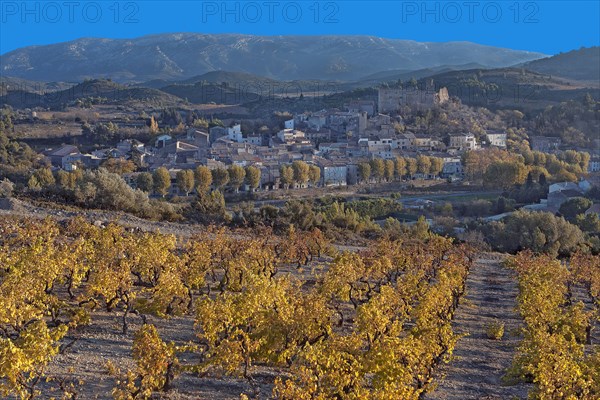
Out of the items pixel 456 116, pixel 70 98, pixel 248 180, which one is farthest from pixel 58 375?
pixel 70 98

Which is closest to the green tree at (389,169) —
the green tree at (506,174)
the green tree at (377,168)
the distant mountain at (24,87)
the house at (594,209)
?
the green tree at (377,168)

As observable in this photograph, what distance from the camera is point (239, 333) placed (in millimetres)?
9820

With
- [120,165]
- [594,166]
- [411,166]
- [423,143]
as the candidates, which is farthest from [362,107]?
[120,165]

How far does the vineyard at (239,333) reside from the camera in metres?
8.59

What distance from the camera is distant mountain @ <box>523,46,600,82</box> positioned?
16938cm

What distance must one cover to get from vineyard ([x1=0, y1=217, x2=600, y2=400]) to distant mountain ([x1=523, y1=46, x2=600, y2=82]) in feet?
531

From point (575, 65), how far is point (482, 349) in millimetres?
191193

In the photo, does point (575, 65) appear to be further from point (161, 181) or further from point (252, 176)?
point (161, 181)

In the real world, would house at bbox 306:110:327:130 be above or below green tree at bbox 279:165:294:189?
above

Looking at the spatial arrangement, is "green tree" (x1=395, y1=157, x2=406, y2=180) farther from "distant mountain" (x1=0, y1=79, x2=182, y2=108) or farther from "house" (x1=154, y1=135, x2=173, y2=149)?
"distant mountain" (x1=0, y1=79, x2=182, y2=108)

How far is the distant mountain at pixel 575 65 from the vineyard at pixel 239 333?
161873mm

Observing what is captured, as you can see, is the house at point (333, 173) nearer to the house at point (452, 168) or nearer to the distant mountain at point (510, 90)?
the house at point (452, 168)

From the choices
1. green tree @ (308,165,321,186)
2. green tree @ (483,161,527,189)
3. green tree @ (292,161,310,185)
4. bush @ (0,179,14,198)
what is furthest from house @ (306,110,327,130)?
bush @ (0,179,14,198)

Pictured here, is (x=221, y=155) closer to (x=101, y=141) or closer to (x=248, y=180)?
(x=248, y=180)
